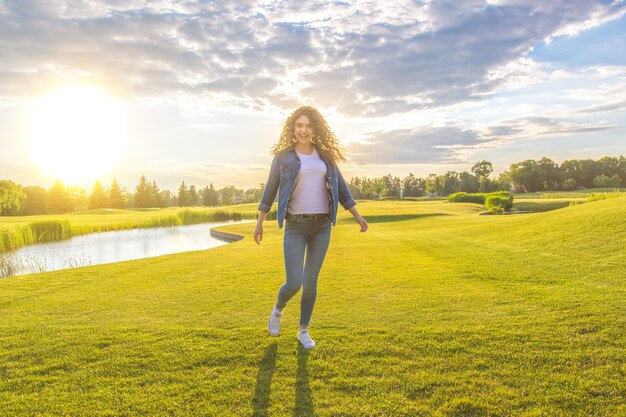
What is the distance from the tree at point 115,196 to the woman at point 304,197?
87.5 meters

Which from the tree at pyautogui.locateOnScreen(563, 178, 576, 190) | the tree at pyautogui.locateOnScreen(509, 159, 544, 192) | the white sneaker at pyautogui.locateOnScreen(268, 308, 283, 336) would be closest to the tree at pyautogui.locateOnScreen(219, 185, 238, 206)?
the tree at pyautogui.locateOnScreen(509, 159, 544, 192)

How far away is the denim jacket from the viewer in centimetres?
433

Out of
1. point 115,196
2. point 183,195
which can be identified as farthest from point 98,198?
point 183,195

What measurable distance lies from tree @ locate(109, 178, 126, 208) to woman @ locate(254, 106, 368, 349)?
87.5 m

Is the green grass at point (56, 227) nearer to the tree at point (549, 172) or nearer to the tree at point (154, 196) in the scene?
the tree at point (154, 196)

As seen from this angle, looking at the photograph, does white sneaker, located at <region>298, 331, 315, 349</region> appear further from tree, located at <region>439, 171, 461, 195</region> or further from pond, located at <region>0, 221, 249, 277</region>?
tree, located at <region>439, 171, 461, 195</region>

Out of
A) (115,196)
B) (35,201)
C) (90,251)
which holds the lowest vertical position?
(90,251)

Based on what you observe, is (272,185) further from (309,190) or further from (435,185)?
(435,185)

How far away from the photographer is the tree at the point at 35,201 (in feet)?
239

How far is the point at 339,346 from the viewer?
463 cm

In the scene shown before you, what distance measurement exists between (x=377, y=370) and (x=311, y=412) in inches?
38.4

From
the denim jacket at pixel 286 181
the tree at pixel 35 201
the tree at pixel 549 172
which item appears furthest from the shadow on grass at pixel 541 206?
the tree at pixel 35 201

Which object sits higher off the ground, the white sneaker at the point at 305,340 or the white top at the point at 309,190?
the white top at the point at 309,190

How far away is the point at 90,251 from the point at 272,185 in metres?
19.7
